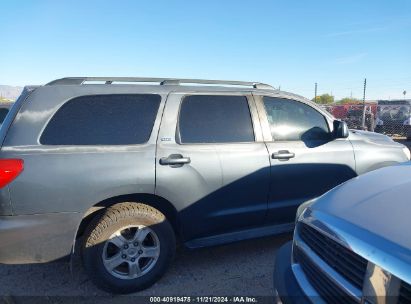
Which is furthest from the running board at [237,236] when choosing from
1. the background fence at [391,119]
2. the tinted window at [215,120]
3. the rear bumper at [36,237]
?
the background fence at [391,119]

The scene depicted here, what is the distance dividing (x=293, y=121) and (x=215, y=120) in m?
0.96

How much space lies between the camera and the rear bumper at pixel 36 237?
Result: 2.84m

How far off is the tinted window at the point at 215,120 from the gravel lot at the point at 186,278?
1313mm

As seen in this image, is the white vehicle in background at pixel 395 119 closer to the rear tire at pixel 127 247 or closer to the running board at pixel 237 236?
the running board at pixel 237 236

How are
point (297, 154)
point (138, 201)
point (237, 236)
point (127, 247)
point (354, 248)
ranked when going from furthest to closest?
1. point (297, 154)
2. point (237, 236)
3. point (138, 201)
4. point (127, 247)
5. point (354, 248)

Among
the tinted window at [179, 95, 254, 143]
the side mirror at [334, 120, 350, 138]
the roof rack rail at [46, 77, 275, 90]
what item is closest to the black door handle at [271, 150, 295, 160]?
the tinted window at [179, 95, 254, 143]

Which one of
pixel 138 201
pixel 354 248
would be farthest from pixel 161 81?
pixel 354 248

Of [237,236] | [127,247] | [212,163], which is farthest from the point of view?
[237,236]

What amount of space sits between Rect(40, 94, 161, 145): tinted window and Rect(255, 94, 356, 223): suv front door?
49.8 inches

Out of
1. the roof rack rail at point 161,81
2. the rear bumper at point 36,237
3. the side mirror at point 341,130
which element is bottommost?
the rear bumper at point 36,237

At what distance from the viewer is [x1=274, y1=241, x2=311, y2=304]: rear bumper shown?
2004 mm

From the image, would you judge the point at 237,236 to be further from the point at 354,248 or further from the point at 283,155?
the point at 354,248

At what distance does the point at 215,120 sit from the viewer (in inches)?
146

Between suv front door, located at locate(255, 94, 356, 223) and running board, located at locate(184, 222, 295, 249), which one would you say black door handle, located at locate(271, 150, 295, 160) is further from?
running board, located at locate(184, 222, 295, 249)
